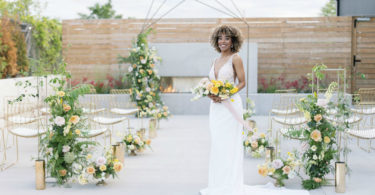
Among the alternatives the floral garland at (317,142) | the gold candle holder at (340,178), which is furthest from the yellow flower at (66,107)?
the gold candle holder at (340,178)

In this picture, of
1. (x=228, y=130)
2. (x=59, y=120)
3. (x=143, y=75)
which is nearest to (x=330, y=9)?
(x=143, y=75)

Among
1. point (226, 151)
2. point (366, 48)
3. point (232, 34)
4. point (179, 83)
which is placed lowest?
point (226, 151)

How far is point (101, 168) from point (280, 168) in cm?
187

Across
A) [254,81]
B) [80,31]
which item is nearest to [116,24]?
Answer: [80,31]

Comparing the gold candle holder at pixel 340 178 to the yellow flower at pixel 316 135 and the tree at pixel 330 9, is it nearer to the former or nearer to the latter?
the yellow flower at pixel 316 135

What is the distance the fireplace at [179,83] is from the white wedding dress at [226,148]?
760cm

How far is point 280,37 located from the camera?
12.4 meters

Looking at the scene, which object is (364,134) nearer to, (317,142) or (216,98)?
(317,142)

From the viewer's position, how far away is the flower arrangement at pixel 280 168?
4.69 m

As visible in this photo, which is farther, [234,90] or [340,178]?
[340,178]

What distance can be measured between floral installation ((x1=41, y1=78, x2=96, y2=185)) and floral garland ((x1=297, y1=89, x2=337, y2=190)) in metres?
2.30

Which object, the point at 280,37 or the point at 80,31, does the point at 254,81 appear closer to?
the point at 280,37

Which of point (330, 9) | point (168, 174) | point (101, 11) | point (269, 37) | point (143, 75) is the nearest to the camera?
point (168, 174)

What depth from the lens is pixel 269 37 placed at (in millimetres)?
12453
